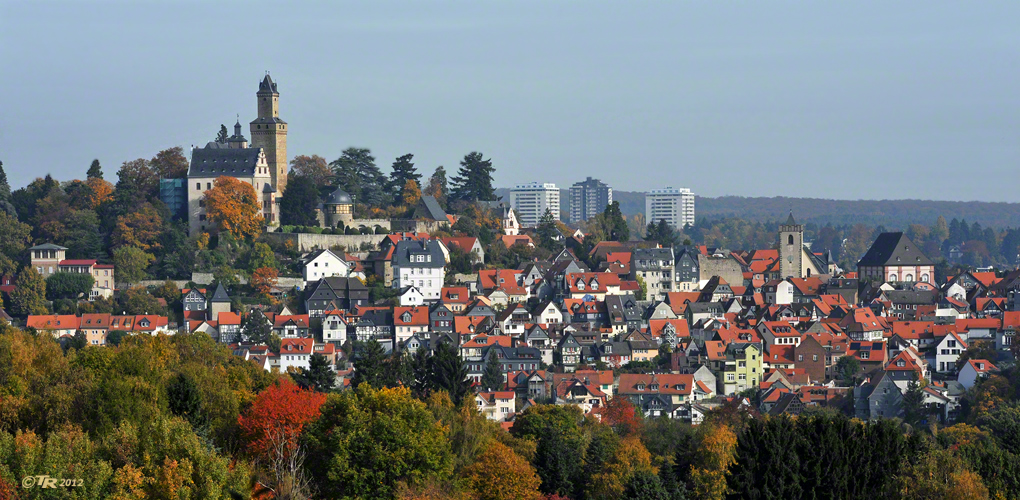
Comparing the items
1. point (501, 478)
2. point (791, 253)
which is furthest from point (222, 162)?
point (501, 478)

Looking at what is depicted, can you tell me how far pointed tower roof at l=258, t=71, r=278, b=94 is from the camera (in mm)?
→ 77812

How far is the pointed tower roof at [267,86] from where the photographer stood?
77.8m

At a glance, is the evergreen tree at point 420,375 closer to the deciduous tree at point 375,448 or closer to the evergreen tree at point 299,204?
the deciduous tree at point 375,448

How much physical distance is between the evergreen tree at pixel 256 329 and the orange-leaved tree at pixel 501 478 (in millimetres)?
29188

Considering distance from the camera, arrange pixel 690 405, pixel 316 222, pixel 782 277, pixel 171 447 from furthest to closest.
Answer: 1. pixel 782 277
2. pixel 316 222
3. pixel 690 405
4. pixel 171 447

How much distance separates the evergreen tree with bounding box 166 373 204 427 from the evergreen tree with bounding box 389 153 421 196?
51305mm

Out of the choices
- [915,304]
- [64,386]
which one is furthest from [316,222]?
[64,386]

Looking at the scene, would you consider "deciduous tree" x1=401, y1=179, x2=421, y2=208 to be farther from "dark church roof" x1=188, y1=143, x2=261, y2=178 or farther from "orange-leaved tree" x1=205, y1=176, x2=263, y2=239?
"orange-leaved tree" x1=205, y1=176, x2=263, y2=239

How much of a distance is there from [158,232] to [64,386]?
118 ft

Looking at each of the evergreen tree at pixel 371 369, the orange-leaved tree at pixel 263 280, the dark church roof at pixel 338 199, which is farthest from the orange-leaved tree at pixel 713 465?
the dark church roof at pixel 338 199

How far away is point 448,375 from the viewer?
2095 inches

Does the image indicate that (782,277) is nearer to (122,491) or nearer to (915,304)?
(915,304)

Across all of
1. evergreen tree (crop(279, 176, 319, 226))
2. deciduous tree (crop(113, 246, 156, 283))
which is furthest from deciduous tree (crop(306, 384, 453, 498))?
evergreen tree (crop(279, 176, 319, 226))

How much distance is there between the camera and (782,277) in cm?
8288
